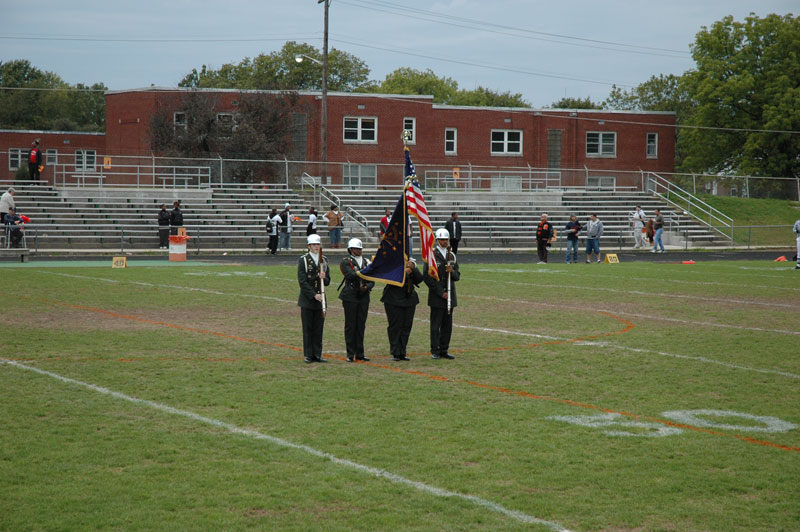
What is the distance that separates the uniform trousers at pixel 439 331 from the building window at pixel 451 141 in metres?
44.3

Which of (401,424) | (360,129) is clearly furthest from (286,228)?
(401,424)

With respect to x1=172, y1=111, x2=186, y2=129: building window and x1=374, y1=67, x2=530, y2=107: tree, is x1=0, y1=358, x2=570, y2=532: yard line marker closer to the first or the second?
x1=172, y1=111, x2=186, y2=129: building window

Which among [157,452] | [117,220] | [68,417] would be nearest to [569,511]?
[157,452]

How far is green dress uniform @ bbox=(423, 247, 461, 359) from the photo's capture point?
42.0ft

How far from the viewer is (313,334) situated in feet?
41.2

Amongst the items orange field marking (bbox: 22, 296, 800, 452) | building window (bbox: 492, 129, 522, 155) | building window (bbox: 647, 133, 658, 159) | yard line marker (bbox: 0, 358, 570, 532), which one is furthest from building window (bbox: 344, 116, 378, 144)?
yard line marker (bbox: 0, 358, 570, 532)

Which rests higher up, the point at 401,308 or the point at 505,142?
the point at 505,142

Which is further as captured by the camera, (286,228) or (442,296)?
(286,228)

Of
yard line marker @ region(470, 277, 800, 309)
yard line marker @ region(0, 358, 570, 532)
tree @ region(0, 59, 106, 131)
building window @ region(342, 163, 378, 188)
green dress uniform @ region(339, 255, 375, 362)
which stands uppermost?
tree @ region(0, 59, 106, 131)

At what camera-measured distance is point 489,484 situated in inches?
276

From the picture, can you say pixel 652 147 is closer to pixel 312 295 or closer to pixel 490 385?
pixel 312 295

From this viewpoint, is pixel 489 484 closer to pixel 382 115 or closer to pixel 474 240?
pixel 474 240

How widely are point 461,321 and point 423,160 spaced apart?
39.0m

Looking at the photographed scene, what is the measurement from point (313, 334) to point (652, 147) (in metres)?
53.2
